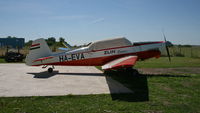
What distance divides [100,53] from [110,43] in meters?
1.07

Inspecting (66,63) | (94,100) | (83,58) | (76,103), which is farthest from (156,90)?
(66,63)

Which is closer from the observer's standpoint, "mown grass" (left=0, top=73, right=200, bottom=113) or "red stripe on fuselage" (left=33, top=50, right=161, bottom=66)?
"mown grass" (left=0, top=73, right=200, bottom=113)

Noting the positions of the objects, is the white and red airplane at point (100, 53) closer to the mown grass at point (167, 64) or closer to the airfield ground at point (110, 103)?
the airfield ground at point (110, 103)

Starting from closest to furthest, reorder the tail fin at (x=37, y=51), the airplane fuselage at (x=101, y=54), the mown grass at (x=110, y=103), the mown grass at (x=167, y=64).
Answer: the mown grass at (x=110, y=103), the airplane fuselage at (x=101, y=54), the tail fin at (x=37, y=51), the mown grass at (x=167, y=64)

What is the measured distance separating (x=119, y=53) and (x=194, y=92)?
17.4 ft

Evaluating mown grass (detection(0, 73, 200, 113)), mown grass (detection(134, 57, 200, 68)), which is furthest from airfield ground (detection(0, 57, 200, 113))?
mown grass (detection(134, 57, 200, 68))

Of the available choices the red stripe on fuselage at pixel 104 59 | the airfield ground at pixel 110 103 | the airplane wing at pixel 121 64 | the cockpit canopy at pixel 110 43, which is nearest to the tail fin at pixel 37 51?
the red stripe on fuselage at pixel 104 59

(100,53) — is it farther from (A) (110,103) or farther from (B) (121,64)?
(A) (110,103)

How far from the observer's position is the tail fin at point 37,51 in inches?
429

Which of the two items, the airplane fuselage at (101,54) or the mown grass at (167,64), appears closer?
the airplane fuselage at (101,54)

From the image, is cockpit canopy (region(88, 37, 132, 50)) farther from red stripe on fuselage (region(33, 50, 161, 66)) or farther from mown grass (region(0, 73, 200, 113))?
mown grass (region(0, 73, 200, 113))

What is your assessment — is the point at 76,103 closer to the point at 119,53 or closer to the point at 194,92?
the point at 194,92

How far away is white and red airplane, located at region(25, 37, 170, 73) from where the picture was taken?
1050 centimetres

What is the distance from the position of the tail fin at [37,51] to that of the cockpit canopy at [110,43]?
360 centimetres
